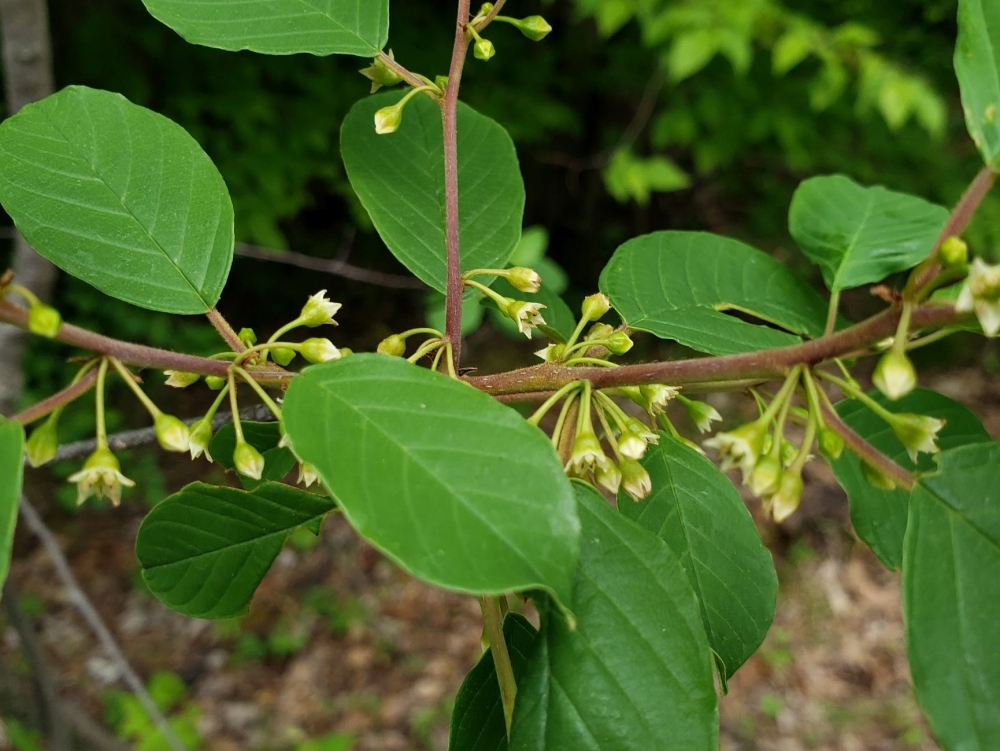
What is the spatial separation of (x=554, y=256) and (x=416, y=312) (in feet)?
3.59

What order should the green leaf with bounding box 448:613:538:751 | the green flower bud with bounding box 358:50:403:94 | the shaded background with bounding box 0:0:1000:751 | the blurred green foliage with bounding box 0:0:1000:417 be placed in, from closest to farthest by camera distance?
the green leaf with bounding box 448:613:538:751
the green flower bud with bounding box 358:50:403:94
the blurred green foliage with bounding box 0:0:1000:417
the shaded background with bounding box 0:0:1000:751

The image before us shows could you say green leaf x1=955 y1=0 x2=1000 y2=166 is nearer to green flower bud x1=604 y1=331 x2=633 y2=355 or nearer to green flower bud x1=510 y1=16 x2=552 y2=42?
green flower bud x1=604 y1=331 x2=633 y2=355

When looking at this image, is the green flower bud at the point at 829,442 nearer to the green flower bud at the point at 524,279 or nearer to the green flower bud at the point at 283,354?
the green flower bud at the point at 524,279

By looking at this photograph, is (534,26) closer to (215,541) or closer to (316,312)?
(316,312)

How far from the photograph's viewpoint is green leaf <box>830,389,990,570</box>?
3.26ft

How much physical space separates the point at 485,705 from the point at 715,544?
1.06 ft

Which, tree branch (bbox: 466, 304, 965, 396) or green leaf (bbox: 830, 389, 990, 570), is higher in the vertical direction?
tree branch (bbox: 466, 304, 965, 396)

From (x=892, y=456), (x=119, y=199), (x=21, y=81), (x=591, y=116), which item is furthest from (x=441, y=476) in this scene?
(x=591, y=116)

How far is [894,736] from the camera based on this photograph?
3.32 metres

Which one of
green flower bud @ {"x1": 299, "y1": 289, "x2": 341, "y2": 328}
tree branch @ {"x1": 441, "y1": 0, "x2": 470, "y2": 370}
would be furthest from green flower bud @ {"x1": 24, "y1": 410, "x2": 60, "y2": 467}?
tree branch @ {"x1": 441, "y1": 0, "x2": 470, "y2": 370}

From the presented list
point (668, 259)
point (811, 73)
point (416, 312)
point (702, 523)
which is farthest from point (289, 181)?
point (702, 523)

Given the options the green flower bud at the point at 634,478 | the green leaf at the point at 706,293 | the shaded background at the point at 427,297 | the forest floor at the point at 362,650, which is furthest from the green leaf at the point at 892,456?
the forest floor at the point at 362,650

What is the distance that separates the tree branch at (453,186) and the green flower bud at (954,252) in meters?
0.50

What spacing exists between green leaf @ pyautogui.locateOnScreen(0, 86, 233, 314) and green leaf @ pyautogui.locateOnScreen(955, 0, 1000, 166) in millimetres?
814
